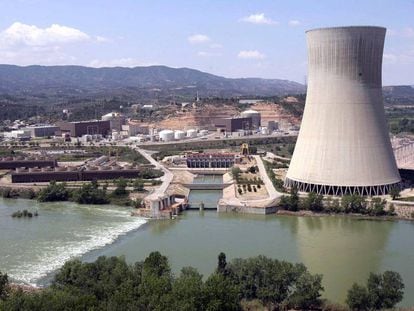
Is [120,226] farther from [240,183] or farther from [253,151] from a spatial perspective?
[253,151]

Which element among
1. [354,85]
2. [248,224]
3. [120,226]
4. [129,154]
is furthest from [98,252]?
[129,154]

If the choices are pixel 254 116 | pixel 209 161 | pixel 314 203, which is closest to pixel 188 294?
pixel 314 203

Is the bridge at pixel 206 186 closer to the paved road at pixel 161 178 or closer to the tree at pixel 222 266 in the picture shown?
the paved road at pixel 161 178

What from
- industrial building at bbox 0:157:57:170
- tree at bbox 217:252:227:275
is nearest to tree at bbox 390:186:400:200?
tree at bbox 217:252:227:275

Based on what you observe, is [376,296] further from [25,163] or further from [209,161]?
[25,163]

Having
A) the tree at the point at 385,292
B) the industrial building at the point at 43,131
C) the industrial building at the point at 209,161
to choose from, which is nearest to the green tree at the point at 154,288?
the tree at the point at 385,292

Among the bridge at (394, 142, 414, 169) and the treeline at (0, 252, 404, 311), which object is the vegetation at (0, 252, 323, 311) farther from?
the bridge at (394, 142, 414, 169)
